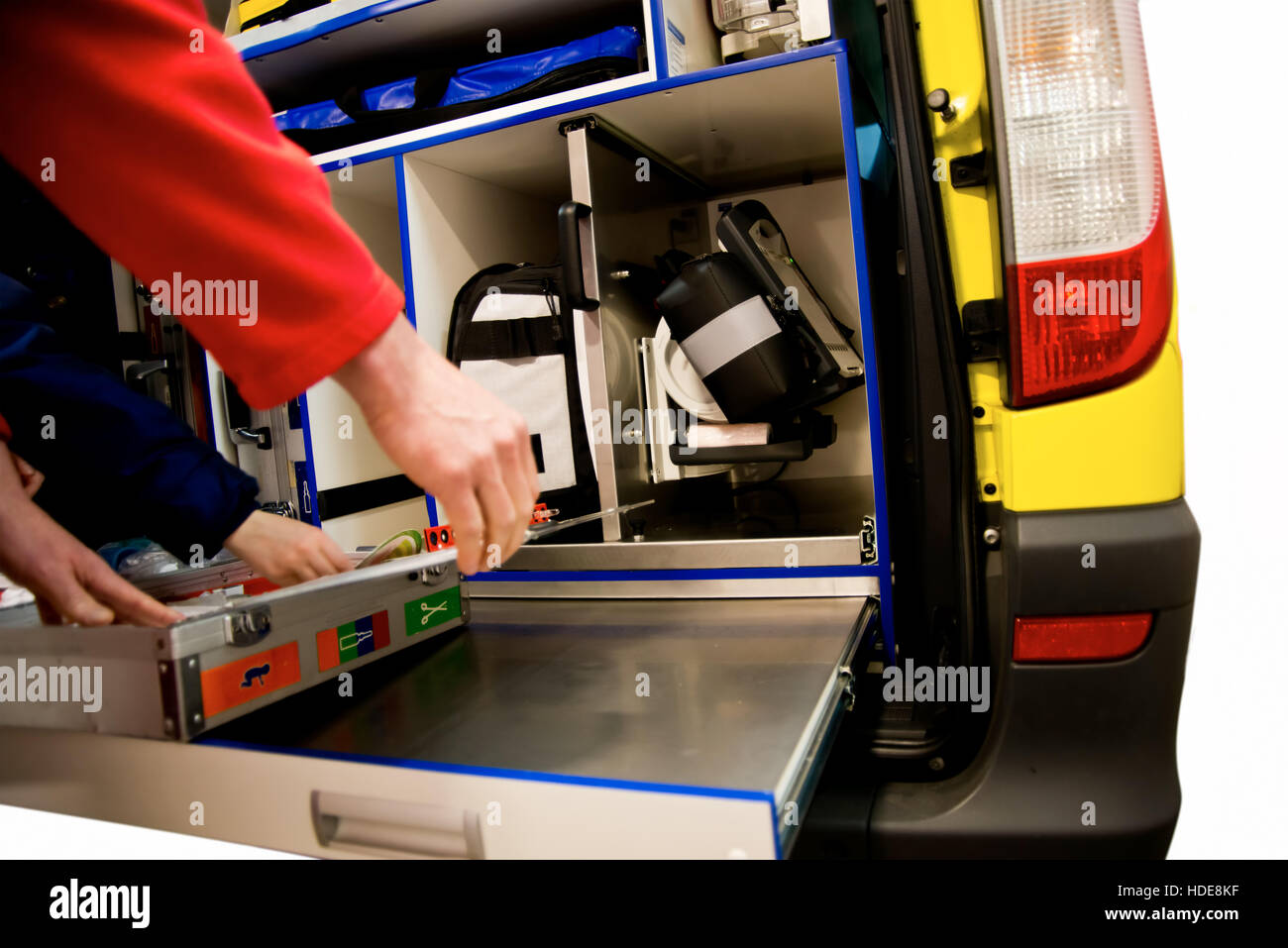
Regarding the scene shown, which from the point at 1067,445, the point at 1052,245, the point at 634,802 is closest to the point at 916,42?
the point at 1052,245

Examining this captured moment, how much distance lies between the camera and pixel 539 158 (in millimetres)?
1922

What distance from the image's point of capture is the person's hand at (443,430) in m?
0.68

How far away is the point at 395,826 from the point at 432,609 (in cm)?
59

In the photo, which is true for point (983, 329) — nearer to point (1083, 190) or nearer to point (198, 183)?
point (1083, 190)

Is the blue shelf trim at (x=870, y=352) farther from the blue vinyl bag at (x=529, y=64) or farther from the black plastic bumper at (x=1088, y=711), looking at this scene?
the blue vinyl bag at (x=529, y=64)

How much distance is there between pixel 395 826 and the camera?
0.84 m

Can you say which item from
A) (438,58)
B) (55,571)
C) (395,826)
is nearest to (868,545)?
(395,826)

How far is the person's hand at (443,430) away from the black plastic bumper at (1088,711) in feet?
2.73

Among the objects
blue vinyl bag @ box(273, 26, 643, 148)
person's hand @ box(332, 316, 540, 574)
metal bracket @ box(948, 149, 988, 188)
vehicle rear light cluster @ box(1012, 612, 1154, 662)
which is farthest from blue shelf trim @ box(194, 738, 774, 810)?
blue vinyl bag @ box(273, 26, 643, 148)

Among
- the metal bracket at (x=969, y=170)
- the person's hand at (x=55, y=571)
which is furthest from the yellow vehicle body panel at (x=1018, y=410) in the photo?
the person's hand at (x=55, y=571)

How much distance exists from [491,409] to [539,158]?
1405 millimetres

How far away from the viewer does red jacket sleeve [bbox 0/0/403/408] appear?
658 mm

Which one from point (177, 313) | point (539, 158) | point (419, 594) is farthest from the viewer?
point (539, 158)

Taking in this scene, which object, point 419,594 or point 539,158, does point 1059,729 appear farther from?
point 539,158
